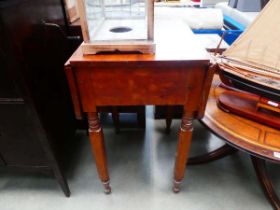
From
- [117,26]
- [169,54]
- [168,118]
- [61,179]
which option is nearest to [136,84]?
[169,54]

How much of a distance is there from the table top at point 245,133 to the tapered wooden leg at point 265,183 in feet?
0.96

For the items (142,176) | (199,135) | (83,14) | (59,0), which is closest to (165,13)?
(59,0)

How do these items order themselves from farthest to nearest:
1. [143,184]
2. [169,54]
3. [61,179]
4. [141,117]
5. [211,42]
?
[141,117], [211,42], [143,184], [61,179], [169,54]

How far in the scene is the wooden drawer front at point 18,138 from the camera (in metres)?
0.84

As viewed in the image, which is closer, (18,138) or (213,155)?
(18,138)

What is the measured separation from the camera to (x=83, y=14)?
0.71m

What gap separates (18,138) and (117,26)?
0.65 m

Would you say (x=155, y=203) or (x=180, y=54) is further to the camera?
(x=155, y=203)

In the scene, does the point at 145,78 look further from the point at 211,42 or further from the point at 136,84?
the point at 211,42

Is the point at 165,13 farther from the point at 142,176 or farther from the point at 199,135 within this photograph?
the point at 142,176

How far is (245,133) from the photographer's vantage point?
0.90 metres

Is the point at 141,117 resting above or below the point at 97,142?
below

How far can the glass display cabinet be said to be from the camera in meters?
0.73

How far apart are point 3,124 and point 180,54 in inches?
30.6
